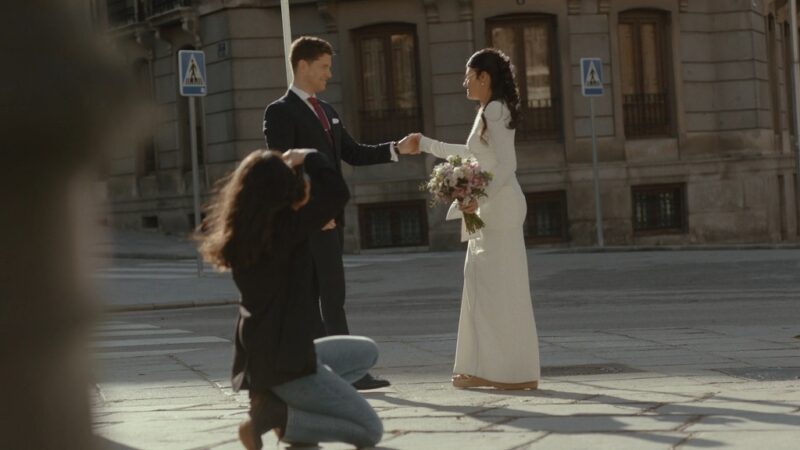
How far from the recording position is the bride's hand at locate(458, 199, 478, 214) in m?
8.49

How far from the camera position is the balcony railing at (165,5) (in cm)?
2819

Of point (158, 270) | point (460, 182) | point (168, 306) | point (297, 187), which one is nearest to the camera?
point (297, 187)

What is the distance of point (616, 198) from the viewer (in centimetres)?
2700

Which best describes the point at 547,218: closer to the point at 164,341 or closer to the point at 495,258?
the point at 164,341

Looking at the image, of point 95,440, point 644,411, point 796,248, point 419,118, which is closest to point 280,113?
point 644,411

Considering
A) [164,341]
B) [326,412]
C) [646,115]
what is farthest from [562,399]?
[646,115]

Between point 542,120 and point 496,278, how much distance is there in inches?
740

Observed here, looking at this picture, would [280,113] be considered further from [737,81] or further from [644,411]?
[737,81]

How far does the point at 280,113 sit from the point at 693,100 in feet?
66.9

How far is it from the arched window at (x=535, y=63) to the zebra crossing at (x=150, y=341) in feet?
44.7

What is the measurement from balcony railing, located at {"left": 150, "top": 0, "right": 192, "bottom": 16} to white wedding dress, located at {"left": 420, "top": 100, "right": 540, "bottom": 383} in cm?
2014

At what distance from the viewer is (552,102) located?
2720cm

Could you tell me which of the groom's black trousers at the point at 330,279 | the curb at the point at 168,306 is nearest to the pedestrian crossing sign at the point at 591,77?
the curb at the point at 168,306

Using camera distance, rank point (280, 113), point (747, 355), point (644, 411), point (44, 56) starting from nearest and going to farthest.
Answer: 1. point (44, 56)
2. point (644, 411)
3. point (280, 113)
4. point (747, 355)
